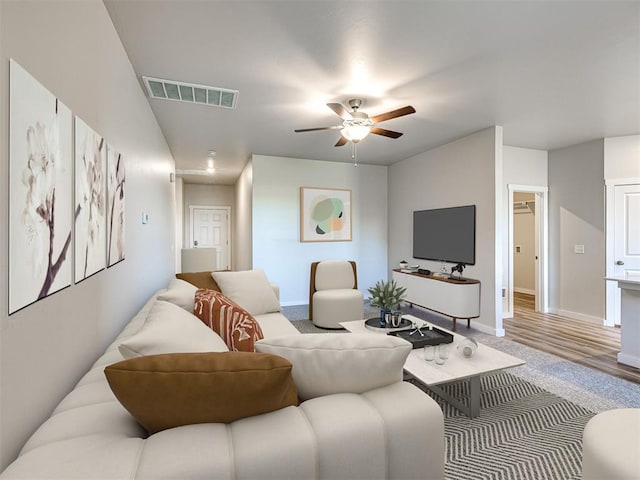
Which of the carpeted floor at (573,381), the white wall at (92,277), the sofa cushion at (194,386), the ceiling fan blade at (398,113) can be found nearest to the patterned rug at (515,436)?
the carpeted floor at (573,381)

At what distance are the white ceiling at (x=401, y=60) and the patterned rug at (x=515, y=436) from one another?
256 cm

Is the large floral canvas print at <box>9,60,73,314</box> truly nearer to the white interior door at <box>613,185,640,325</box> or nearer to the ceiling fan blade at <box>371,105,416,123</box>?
the ceiling fan blade at <box>371,105,416,123</box>

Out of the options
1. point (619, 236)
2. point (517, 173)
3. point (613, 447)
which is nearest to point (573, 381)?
point (613, 447)

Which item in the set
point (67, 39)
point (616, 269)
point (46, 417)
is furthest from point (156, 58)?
point (616, 269)

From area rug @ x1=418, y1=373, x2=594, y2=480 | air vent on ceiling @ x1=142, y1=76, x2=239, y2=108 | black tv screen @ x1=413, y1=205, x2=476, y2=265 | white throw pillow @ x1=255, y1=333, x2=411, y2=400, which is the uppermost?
air vent on ceiling @ x1=142, y1=76, x2=239, y2=108

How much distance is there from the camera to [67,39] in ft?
4.14

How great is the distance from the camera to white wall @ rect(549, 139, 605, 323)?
14.7ft

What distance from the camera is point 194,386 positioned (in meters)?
0.85

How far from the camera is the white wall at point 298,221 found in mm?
5391

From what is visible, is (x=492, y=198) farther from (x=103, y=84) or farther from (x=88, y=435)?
(x=88, y=435)

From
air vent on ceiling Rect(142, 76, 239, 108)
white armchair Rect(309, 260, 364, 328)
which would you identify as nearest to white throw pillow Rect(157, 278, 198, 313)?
air vent on ceiling Rect(142, 76, 239, 108)

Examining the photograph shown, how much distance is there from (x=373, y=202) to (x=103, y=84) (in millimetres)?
4964

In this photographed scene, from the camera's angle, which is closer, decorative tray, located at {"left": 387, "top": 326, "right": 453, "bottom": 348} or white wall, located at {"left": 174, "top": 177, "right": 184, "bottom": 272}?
decorative tray, located at {"left": 387, "top": 326, "right": 453, "bottom": 348}

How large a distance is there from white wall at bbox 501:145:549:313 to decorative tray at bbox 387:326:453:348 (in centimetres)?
296
